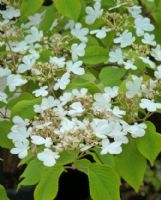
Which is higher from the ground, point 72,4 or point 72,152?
point 72,4

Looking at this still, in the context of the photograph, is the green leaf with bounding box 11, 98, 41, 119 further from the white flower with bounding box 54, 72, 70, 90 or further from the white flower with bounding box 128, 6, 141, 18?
the white flower with bounding box 128, 6, 141, 18

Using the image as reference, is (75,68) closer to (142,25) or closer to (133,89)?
(133,89)

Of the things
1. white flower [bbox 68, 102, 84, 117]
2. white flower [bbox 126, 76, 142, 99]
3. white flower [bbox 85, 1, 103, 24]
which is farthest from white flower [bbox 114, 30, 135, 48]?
white flower [bbox 68, 102, 84, 117]

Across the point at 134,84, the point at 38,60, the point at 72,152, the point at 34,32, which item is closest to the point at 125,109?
the point at 134,84

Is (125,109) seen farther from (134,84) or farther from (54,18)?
(54,18)

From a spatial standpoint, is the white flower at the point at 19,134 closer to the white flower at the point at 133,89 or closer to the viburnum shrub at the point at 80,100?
the viburnum shrub at the point at 80,100

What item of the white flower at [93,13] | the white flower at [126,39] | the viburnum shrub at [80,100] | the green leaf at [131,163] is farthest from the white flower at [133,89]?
the white flower at [93,13]

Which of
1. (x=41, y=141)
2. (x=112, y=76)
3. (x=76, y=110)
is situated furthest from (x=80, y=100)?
(x=112, y=76)
